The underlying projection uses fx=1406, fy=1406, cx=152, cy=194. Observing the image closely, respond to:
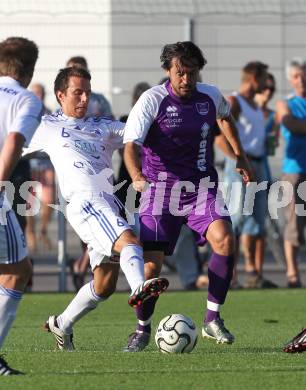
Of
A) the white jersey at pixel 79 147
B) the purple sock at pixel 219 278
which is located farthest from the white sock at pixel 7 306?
the purple sock at pixel 219 278

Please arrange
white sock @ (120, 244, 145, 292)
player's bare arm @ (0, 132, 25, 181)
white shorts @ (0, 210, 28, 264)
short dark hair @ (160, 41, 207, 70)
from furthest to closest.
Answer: short dark hair @ (160, 41, 207, 70) < white sock @ (120, 244, 145, 292) < white shorts @ (0, 210, 28, 264) < player's bare arm @ (0, 132, 25, 181)

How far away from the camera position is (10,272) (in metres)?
7.98

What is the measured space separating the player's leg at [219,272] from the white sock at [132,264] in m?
1.02

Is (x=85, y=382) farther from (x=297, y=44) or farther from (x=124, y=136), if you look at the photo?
(x=297, y=44)

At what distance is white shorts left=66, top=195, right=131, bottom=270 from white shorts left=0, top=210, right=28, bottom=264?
142 cm

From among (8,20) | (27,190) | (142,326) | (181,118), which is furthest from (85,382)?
(8,20)

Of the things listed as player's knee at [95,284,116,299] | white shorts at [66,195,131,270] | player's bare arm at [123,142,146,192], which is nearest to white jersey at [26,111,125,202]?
white shorts at [66,195,131,270]

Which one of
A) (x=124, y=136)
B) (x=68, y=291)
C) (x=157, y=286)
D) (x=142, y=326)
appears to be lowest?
(x=68, y=291)

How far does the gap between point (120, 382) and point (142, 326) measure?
213 centimetres

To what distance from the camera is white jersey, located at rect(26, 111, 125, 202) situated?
984 centimetres

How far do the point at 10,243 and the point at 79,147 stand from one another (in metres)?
2.15

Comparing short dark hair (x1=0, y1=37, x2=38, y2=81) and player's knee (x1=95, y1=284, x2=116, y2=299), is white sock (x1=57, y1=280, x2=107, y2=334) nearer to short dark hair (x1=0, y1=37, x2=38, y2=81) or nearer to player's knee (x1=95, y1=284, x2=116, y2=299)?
player's knee (x1=95, y1=284, x2=116, y2=299)

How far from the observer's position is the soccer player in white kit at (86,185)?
938 centimetres

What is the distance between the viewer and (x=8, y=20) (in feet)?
65.8
